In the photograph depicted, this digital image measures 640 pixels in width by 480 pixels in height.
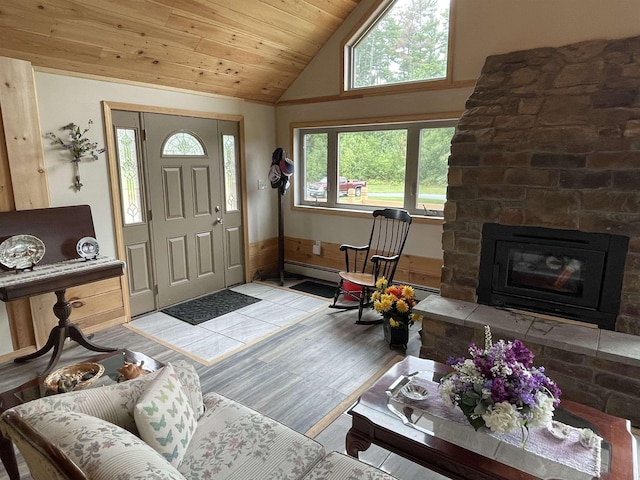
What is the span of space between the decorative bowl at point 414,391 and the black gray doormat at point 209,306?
8.03 feet

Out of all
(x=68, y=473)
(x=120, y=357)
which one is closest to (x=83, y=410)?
(x=68, y=473)

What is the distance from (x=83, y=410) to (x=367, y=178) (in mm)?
3748

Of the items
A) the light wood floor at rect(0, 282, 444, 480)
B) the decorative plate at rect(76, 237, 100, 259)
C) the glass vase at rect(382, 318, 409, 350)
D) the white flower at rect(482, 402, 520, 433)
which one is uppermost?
the decorative plate at rect(76, 237, 100, 259)

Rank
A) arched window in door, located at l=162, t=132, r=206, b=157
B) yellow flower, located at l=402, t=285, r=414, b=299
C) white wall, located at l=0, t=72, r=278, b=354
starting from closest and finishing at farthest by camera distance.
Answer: white wall, located at l=0, t=72, r=278, b=354, yellow flower, located at l=402, t=285, r=414, b=299, arched window in door, located at l=162, t=132, r=206, b=157

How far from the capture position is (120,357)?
222 cm

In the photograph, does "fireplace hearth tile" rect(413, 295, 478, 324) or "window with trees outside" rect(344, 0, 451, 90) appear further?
"window with trees outside" rect(344, 0, 451, 90)

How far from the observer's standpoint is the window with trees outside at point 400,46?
386cm

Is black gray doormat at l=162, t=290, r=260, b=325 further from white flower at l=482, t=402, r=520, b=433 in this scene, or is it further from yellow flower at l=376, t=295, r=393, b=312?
white flower at l=482, t=402, r=520, b=433

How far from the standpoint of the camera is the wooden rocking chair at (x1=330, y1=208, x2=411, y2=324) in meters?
3.88

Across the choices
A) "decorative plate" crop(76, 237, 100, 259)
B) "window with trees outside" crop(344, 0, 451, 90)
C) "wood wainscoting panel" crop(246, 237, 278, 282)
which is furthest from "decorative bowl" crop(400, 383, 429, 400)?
"wood wainscoting panel" crop(246, 237, 278, 282)

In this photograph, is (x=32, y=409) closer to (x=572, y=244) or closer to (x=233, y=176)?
(x=572, y=244)

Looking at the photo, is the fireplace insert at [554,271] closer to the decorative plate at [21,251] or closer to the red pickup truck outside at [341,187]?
the red pickup truck outside at [341,187]

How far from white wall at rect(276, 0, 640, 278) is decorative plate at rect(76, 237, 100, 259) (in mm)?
2474

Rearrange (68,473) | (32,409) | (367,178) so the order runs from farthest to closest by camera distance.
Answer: (367,178) < (32,409) < (68,473)
